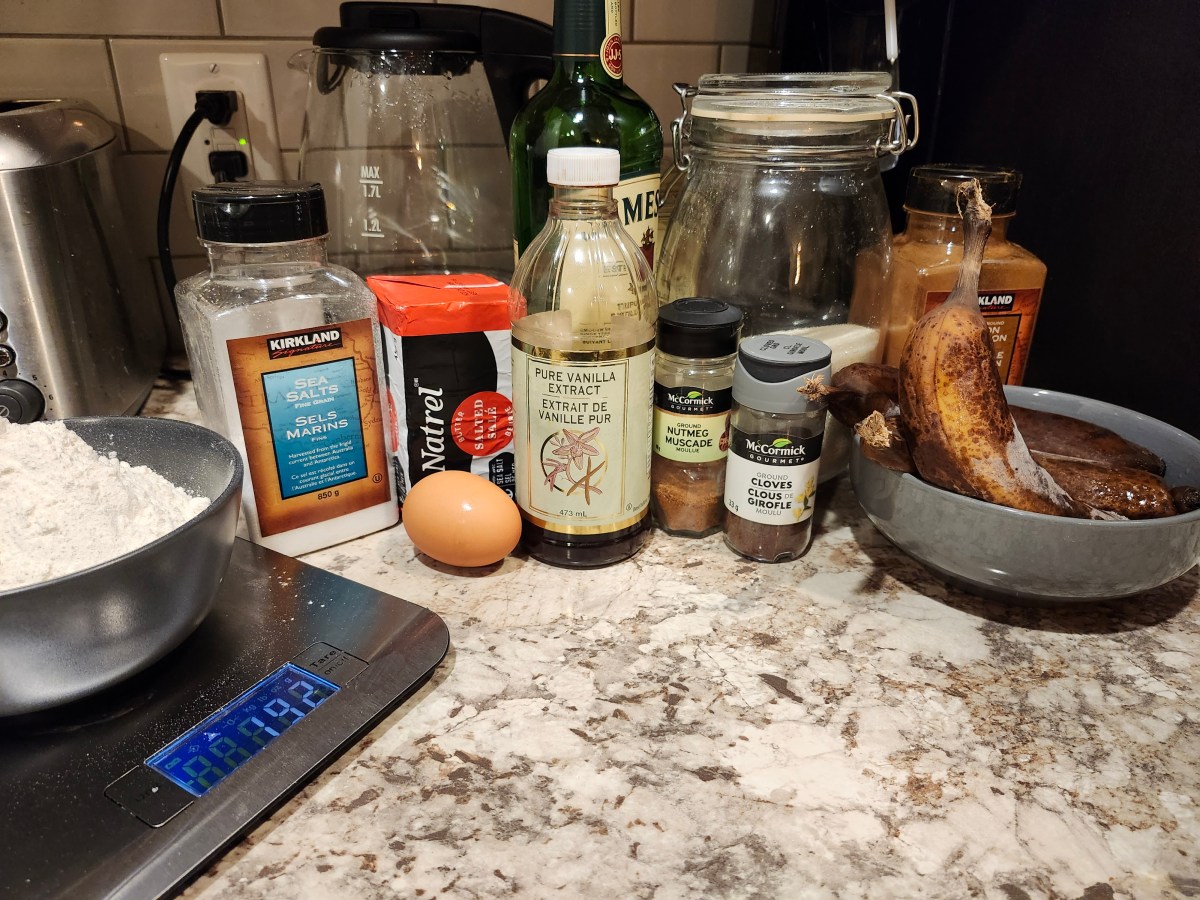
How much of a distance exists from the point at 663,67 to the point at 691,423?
0.60 metres

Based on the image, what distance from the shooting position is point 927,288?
0.72m

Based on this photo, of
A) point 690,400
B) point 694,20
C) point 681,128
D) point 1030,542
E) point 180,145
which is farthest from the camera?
point 694,20

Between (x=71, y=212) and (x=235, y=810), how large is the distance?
2.00ft

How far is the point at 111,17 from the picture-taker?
0.89 metres

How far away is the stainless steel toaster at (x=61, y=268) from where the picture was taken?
2.36 feet

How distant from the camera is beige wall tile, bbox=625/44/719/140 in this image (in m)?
1.03

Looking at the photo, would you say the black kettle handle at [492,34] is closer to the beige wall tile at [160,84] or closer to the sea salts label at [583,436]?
the beige wall tile at [160,84]

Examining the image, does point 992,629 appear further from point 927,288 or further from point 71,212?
point 71,212

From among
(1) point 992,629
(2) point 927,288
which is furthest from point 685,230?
(1) point 992,629

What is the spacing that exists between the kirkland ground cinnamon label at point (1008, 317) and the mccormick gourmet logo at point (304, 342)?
0.49 metres

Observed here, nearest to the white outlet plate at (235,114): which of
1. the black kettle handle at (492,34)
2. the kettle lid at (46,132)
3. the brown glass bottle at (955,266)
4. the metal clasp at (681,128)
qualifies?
the kettle lid at (46,132)

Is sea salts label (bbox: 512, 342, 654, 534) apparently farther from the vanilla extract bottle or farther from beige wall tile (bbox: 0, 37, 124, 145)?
beige wall tile (bbox: 0, 37, 124, 145)

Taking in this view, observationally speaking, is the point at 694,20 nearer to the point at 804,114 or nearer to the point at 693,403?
the point at 804,114

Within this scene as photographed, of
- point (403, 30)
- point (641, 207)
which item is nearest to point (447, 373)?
point (641, 207)
